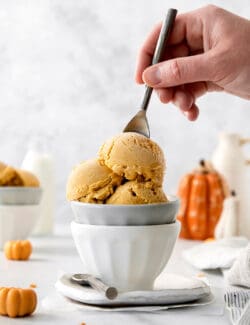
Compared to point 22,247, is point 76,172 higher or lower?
higher

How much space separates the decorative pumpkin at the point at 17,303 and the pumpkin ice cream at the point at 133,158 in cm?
26

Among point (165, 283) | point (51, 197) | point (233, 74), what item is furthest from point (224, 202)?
point (165, 283)

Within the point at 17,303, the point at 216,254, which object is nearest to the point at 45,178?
the point at 216,254

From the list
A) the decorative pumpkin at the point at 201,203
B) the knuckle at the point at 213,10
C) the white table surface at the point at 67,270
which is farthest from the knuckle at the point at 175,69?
the decorative pumpkin at the point at 201,203

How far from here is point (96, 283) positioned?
3.53ft

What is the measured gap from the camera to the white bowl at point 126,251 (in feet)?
3.55

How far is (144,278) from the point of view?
111 cm

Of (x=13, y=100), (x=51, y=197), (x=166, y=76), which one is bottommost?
(x=51, y=197)

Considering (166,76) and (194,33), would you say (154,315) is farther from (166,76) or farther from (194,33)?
(194,33)

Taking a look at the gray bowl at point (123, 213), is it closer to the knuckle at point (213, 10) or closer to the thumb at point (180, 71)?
the thumb at point (180, 71)

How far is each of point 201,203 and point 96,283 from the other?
3.47 ft

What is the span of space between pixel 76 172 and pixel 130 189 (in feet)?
0.33

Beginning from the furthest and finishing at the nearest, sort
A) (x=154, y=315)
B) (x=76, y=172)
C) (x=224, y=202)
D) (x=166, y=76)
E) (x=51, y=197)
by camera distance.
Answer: (x=51, y=197) → (x=224, y=202) → (x=166, y=76) → (x=76, y=172) → (x=154, y=315)

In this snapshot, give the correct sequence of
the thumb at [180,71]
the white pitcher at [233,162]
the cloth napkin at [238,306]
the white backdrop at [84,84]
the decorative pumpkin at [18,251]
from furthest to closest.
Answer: the white backdrop at [84,84] → the white pitcher at [233,162] → the decorative pumpkin at [18,251] → the thumb at [180,71] → the cloth napkin at [238,306]
